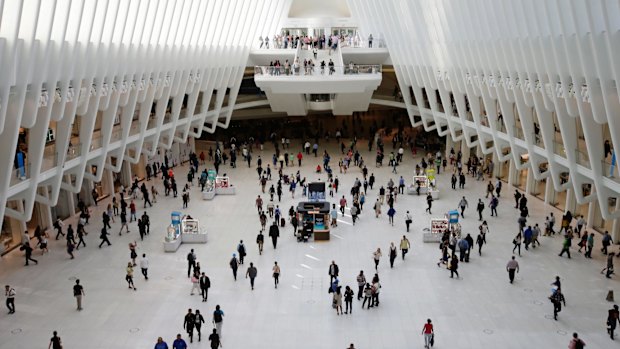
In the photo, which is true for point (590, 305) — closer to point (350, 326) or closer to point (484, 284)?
point (484, 284)

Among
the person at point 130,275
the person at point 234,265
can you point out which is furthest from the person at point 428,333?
the person at point 130,275

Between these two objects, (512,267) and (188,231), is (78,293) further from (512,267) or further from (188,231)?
(512,267)

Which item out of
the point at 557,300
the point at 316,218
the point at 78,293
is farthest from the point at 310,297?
the point at 557,300

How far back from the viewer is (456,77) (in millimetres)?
32438

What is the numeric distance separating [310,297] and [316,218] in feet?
20.2

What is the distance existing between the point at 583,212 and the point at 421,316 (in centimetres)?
1279

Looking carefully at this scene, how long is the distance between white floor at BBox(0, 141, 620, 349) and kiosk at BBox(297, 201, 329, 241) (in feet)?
1.51

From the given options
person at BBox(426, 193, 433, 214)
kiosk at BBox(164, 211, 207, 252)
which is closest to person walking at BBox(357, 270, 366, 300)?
kiosk at BBox(164, 211, 207, 252)

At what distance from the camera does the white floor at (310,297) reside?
54.9ft

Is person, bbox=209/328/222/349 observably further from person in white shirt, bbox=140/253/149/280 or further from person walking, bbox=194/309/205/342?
person in white shirt, bbox=140/253/149/280

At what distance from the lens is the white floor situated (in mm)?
16719

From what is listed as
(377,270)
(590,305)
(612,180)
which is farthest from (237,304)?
(612,180)

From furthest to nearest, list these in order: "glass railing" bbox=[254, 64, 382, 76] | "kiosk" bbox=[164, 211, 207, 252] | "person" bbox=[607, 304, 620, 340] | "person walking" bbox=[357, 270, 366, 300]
A: "glass railing" bbox=[254, 64, 382, 76], "kiosk" bbox=[164, 211, 207, 252], "person walking" bbox=[357, 270, 366, 300], "person" bbox=[607, 304, 620, 340]

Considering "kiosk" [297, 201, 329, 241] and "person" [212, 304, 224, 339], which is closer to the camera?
"person" [212, 304, 224, 339]
